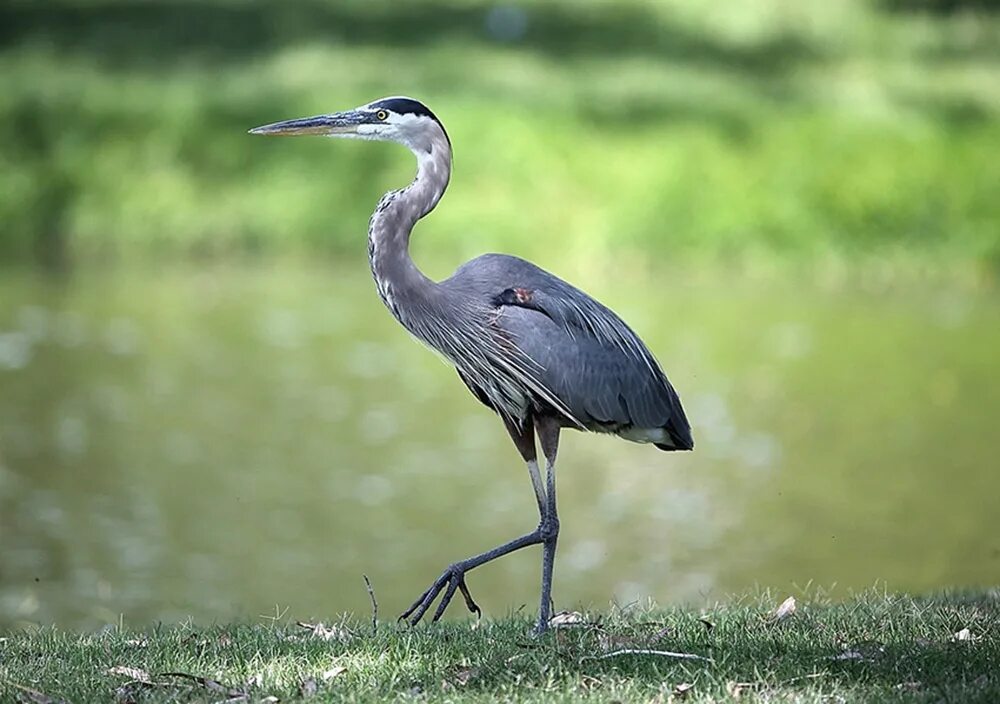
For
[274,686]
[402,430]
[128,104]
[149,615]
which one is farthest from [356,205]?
[274,686]

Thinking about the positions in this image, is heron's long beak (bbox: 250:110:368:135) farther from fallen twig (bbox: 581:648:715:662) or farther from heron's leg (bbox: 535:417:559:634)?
fallen twig (bbox: 581:648:715:662)

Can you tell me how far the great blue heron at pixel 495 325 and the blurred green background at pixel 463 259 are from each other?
11.3 feet

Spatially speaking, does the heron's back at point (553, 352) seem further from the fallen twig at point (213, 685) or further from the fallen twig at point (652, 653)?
the fallen twig at point (213, 685)

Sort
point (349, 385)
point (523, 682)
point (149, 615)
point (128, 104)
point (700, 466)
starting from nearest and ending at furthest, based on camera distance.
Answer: point (523, 682)
point (149, 615)
point (700, 466)
point (349, 385)
point (128, 104)

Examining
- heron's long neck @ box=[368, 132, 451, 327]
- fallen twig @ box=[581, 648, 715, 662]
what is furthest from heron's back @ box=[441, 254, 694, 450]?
fallen twig @ box=[581, 648, 715, 662]

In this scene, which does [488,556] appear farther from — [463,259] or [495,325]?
[463,259]

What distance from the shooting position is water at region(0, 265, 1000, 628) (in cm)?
1054

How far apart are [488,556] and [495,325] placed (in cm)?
85

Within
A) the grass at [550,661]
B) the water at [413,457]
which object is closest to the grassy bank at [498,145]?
Answer: the water at [413,457]

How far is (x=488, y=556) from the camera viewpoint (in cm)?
659

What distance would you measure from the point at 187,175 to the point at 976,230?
7.92m

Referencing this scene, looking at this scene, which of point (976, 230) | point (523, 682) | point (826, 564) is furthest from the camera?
point (976, 230)

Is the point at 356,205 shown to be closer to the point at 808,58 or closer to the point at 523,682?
the point at 808,58

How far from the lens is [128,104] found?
19422 millimetres
